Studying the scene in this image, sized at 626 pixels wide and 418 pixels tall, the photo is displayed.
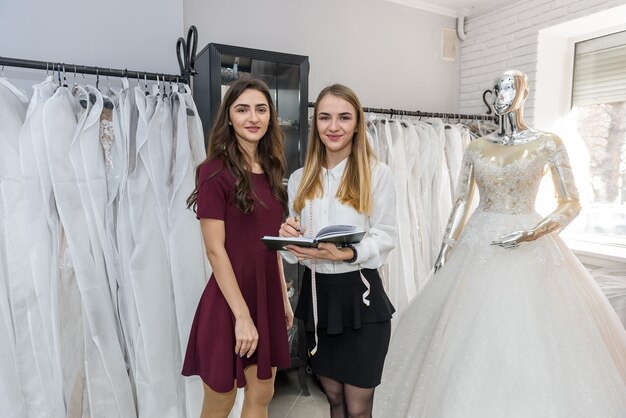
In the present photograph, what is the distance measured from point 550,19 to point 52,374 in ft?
11.8

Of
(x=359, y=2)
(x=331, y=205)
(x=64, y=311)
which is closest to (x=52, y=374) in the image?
(x=64, y=311)

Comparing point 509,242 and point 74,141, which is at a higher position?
point 74,141

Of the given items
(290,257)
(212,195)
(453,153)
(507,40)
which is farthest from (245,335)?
(507,40)

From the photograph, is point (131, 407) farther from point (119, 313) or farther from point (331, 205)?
point (331, 205)

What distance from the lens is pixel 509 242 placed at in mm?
1567

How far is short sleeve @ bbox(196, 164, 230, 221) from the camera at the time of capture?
1.31m

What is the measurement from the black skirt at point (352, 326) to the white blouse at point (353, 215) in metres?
0.06

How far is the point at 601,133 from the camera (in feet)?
9.98

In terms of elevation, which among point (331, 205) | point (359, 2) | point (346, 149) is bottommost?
point (331, 205)

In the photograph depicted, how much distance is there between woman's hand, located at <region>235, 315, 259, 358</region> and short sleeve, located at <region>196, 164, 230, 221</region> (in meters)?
0.34

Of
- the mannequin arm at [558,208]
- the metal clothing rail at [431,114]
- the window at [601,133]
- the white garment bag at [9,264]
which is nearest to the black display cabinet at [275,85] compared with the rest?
the metal clothing rail at [431,114]

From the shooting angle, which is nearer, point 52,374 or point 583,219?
point 52,374

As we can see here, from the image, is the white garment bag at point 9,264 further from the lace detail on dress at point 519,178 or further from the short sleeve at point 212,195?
the lace detail on dress at point 519,178

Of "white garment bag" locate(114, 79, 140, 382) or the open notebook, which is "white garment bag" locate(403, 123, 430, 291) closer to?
the open notebook
